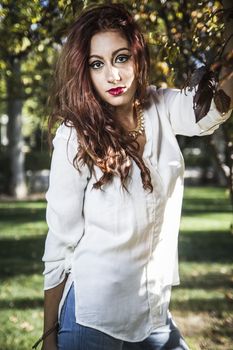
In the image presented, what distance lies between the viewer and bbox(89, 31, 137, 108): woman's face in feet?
6.44

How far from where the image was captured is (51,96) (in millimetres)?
2203

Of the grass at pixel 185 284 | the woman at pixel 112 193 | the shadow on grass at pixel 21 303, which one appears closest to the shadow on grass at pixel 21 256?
the grass at pixel 185 284

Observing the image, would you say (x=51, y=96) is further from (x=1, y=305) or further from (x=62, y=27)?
(x=1, y=305)

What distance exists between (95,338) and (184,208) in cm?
1301

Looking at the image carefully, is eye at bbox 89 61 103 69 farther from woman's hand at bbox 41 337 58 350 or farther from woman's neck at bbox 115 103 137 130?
woman's hand at bbox 41 337 58 350

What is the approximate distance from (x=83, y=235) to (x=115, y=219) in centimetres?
17

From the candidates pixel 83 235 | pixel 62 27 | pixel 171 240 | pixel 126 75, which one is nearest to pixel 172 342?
pixel 171 240

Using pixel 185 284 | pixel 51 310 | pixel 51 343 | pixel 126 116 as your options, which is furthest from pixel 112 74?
pixel 185 284

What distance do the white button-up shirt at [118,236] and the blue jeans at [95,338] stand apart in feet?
0.11

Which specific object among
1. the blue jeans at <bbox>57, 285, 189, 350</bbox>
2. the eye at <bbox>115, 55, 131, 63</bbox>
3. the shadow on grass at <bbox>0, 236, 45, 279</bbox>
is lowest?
the shadow on grass at <bbox>0, 236, 45, 279</bbox>

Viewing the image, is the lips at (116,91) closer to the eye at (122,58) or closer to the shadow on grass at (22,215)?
the eye at (122,58)

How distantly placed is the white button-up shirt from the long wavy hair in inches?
1.4

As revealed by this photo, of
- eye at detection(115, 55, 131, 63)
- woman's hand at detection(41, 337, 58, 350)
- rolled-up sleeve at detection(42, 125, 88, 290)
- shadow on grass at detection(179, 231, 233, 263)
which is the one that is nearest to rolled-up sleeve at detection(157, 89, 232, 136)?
eye at detection(115, 55, 131, 63)

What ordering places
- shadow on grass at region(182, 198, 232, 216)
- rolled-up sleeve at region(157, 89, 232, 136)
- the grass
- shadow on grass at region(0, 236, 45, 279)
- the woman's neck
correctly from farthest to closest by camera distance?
1. shadow on grass at region(182, 198, 232, 216)
2. shadow on grass at region(0, 236, 45, 279)
3. the grass
4. the woman's neck
5. rolled-up sleeve at region(157, 89, 232, 136)
